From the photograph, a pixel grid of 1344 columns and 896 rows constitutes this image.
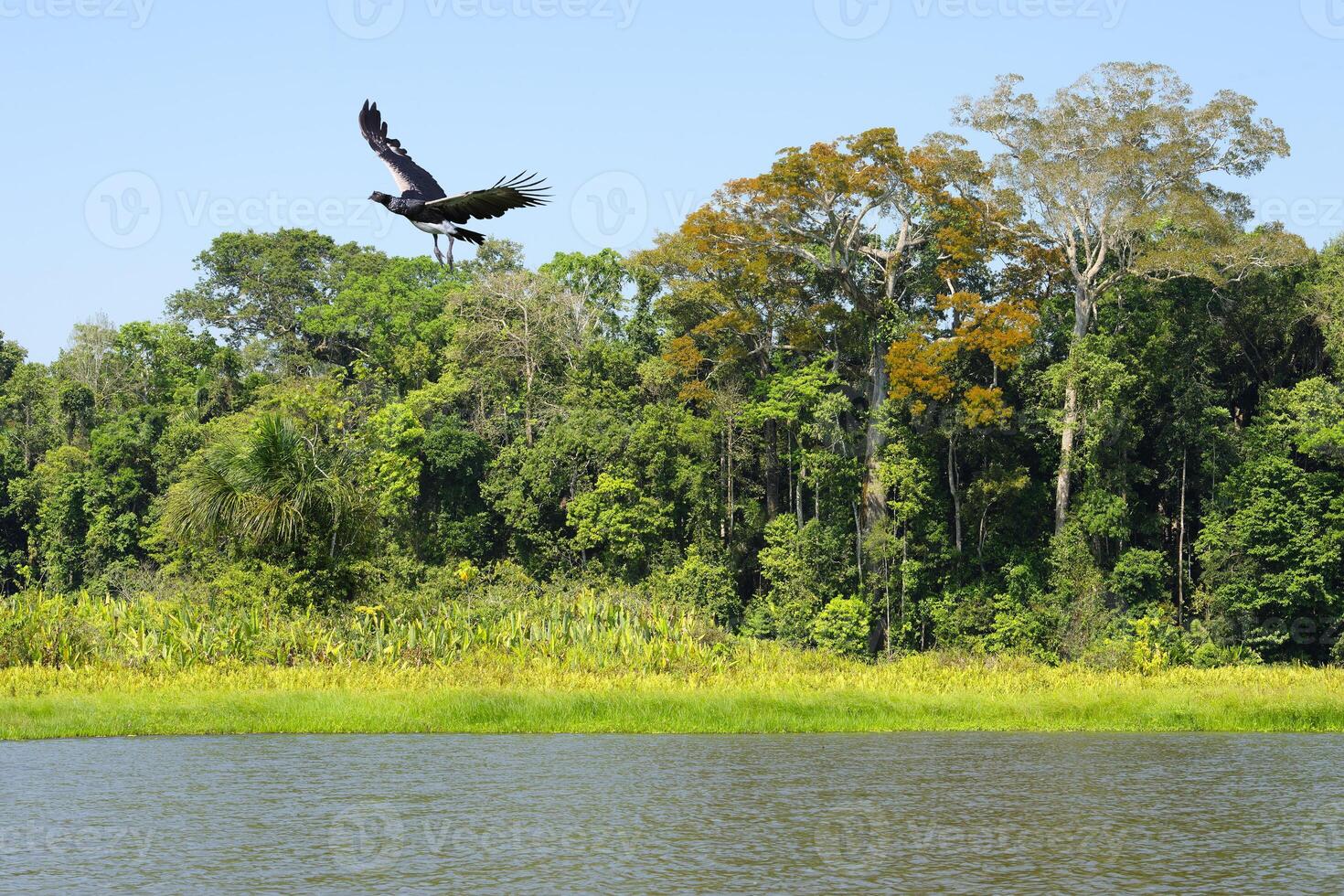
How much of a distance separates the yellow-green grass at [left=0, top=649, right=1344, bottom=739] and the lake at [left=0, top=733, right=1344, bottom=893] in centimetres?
151

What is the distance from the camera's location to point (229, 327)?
6331cm

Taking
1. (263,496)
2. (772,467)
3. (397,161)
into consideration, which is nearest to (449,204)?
(397,161)

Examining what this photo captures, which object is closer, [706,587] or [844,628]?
[844,628]

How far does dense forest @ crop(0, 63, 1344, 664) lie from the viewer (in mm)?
37344

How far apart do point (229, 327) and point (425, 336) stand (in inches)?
535

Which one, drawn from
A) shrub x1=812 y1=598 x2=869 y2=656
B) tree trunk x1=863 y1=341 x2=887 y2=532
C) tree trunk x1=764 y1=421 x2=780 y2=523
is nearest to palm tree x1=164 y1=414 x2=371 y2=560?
shrub x1=812 y1=598 x2=869 y2=656

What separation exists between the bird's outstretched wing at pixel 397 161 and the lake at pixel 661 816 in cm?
620

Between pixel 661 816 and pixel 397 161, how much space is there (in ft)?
23.8

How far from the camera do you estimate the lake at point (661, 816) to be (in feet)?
41.8

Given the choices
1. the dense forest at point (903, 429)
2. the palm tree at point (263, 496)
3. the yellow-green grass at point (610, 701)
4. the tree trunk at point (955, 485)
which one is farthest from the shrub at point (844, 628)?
the palm tree at point (263, 496)

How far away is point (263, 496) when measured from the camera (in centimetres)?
3039

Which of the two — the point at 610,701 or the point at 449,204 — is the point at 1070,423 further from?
the point at 449,204

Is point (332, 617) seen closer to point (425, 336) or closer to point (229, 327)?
point (425, 336)

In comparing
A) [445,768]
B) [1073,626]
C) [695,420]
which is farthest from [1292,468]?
[445,768]
